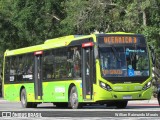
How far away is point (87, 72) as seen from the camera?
25219 millimetres

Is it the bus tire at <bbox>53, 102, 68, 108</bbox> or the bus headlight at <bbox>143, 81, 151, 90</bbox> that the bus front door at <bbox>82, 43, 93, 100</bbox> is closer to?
the bus headlight at <bbox>143, 81, 151, 90</bbox>

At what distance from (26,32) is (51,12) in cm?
282

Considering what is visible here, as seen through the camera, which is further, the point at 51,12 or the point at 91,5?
the point at 51,12

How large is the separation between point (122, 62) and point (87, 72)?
1.56 m

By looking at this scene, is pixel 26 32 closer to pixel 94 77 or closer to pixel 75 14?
pixel 75 14

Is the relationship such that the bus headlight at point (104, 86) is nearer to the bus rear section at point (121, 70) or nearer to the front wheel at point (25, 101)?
the bus rear section at point (121, 70)

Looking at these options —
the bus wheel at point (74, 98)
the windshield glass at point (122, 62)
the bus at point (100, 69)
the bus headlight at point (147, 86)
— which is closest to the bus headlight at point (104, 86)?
the bus at point (100, 69)

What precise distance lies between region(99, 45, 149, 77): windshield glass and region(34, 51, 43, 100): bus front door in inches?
210

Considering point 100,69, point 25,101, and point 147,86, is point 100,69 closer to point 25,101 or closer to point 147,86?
point 147,86

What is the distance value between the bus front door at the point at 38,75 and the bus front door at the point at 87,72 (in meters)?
4.32

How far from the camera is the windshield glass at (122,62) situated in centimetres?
2464

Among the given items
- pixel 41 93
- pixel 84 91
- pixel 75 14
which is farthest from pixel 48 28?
pixel 84 91

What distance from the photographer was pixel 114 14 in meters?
42.7

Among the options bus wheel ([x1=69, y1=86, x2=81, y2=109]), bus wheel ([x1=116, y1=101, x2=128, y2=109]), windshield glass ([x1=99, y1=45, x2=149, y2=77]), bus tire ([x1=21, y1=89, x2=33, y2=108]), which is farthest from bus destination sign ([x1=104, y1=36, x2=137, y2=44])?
bus tire ([x1=21, y1=89, x2=33, y2=108])
